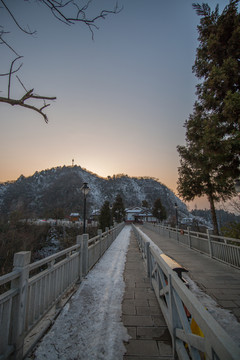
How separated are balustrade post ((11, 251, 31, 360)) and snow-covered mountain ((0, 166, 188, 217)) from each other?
113194mm

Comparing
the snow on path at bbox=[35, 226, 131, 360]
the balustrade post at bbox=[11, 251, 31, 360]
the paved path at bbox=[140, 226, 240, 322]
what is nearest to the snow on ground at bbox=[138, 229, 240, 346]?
the paved path at bbox=[140, 226, 240, 322]

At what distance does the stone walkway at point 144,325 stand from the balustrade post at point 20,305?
140 cm

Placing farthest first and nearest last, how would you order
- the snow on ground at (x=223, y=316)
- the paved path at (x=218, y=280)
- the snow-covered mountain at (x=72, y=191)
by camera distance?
the snow-covered mountain at (x=72, y=191), the paved path at (x=218, y=280), the snow on ground at (x=223, y=316)

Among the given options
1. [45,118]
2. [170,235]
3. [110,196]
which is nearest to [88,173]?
[110,196]

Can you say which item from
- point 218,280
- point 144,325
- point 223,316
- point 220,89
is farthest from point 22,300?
point 220,89

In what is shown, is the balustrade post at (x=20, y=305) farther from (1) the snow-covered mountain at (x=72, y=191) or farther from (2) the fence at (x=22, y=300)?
(1) the snow-covered mountain at (x=72, y=191)

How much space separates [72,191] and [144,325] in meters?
147

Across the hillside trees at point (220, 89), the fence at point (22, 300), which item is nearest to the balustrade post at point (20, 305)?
the fence at point (22, 300)

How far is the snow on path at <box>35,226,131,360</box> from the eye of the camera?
7.41 feet

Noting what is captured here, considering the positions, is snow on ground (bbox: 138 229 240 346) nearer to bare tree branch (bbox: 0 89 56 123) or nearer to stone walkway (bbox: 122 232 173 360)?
stone walkway (bbox: 122 232 173 360)

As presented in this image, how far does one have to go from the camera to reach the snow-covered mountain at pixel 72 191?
131125mm

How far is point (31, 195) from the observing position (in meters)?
142

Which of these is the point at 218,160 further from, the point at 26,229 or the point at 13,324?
the point at 26,229

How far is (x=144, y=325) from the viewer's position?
9.61 ft
